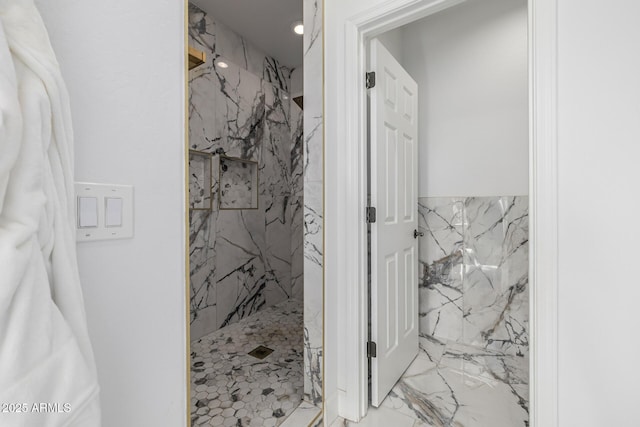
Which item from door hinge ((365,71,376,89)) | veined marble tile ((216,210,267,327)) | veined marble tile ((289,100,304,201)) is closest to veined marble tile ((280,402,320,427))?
veined marble tile ((216,210,267,327))

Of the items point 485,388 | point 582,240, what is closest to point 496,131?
point 582,240

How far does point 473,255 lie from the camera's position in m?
2.37

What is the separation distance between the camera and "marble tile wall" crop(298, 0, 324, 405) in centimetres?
156

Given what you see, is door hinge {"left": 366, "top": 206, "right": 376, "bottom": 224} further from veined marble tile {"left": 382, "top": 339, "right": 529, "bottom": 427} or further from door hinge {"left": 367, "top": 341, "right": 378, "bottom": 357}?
veined marble tile {"left": 382, "top": 339, "right": 529, "bottom": 427}

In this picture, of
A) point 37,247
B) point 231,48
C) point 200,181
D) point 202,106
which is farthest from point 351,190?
point 231,48

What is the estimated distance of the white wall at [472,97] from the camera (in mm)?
2197

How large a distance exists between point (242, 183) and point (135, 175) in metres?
2.38

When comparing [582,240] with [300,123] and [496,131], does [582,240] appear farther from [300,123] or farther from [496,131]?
[300,123]

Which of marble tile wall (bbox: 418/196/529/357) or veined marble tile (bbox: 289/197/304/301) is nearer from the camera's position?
marble tile wall (bbox: 418/196/529/357)

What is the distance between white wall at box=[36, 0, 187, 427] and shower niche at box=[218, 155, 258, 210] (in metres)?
2.07

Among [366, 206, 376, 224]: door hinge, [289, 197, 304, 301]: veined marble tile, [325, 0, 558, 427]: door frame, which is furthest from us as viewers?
[289, 197, 304, 301]: veined marble tile

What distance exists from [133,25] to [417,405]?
6.62ft

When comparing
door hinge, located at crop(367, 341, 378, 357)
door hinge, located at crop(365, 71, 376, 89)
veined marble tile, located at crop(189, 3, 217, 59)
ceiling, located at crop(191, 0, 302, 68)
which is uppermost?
ceiling, located at crop(191, 0, 302, 68)

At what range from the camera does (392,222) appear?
70.7 inches
